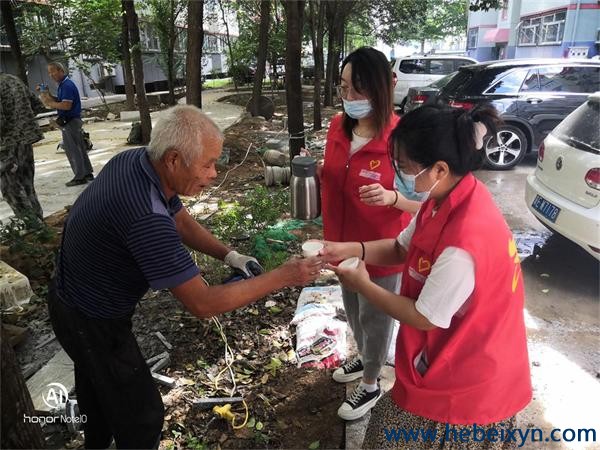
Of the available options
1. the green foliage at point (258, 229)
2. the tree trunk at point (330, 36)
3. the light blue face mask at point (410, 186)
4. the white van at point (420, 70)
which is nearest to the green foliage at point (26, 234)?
the green foliage at point (258, 229)

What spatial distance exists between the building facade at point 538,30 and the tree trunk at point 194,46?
1655 cm

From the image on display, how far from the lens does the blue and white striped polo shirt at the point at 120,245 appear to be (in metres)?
1.54

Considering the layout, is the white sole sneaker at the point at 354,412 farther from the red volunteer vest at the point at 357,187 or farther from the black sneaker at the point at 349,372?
the red volunteer vest at the point at 357,187

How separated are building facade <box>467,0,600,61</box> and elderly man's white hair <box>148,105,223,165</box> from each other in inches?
816

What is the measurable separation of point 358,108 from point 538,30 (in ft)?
85.0

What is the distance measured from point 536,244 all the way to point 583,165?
135 cm

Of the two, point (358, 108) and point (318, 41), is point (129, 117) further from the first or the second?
point (358, 108)

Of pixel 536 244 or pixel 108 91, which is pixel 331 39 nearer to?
pixel 108 91

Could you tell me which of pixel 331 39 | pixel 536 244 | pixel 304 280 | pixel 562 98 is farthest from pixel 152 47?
pixel 304 280

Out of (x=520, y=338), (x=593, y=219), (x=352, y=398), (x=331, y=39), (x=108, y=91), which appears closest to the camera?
(x=520, y=338)

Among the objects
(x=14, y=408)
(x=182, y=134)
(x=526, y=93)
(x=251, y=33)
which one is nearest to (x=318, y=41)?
(x=251, y=33)

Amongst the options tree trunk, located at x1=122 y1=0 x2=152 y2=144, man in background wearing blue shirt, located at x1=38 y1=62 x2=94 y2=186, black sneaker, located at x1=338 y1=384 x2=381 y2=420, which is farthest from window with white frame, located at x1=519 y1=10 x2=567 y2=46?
black sneaker, located at x1=338 y1=384 x2=381 y2=420

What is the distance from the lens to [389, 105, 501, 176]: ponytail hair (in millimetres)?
1354

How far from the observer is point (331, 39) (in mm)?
15539
